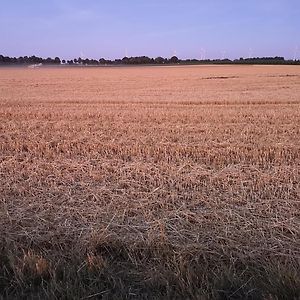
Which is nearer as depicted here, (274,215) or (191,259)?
(191,259)

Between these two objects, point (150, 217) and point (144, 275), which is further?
point (150, 217)

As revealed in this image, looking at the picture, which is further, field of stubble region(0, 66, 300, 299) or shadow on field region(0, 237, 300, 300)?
field of stubble region(0, 66, 300, 299)

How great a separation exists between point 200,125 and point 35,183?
6.95m

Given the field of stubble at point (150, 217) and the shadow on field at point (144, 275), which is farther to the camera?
the field of stubble at point (150, 217)

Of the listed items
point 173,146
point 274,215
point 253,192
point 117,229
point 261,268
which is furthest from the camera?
point 173,146

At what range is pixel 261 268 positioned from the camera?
3795 millimetres

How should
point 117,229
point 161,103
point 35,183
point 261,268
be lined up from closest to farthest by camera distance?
1. point 261,268
2. point 117,229
3. point 35,183
4. point 161,103

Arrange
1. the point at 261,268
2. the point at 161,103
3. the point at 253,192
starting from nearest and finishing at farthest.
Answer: the point at 261,268
the point at 253,192
the point at 161,103

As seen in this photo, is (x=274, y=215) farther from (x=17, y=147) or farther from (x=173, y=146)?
(x=17, y=147)

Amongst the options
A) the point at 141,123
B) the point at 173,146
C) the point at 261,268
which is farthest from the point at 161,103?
the point at 261,268

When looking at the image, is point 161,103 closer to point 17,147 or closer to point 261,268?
point 17,147

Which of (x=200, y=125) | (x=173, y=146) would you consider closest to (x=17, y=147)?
(x=173, y=146)

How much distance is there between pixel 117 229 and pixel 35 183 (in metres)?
2.38

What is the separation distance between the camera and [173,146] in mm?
9109
